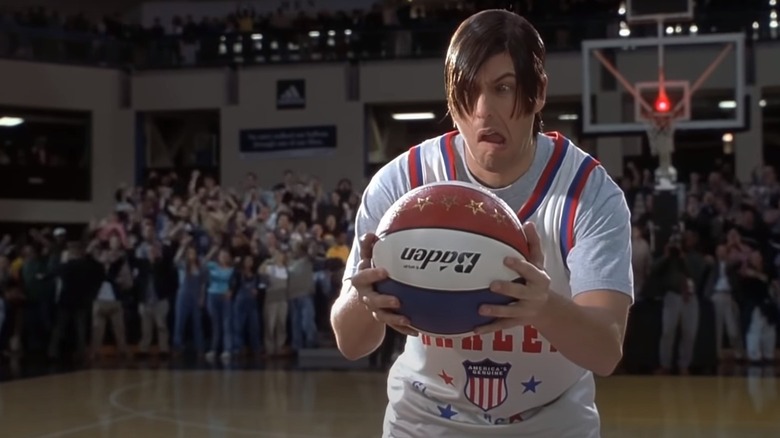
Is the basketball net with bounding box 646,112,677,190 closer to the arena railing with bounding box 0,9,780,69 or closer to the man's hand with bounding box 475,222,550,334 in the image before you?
the arena railing with bounding box 0,9,780,69

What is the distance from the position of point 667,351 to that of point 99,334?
337 inches

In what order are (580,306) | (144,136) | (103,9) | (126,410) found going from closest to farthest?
(580,306), (126,410), (144,136), (103,9)

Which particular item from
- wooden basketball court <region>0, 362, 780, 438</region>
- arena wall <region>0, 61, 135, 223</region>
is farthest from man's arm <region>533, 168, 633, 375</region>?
arena wall <region>0, 61, 135, 223</region>

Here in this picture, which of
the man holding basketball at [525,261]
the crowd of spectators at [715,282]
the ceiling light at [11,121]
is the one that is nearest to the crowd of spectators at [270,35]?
the ceiling light at [11,121]

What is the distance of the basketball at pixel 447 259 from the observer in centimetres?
210

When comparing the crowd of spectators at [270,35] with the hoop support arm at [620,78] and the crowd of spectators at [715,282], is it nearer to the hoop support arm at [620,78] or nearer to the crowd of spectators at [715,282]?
the hoop support arm at [620,78]

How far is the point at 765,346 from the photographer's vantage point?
14.3 m

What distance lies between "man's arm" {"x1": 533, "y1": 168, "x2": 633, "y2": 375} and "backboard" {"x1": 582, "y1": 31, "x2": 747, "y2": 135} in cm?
1323

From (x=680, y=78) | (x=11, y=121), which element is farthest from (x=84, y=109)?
(x=680, y=78)

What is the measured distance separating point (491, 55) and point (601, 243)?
19.5 inches

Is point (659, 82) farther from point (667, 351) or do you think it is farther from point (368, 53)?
point (368, 53)

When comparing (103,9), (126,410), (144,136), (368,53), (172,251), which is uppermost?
(103,9)

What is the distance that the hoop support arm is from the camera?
16494 millimetres

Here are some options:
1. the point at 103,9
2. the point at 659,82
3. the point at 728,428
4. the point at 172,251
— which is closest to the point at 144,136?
the point at 103,9
